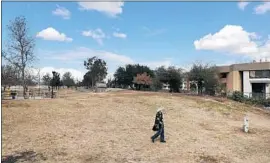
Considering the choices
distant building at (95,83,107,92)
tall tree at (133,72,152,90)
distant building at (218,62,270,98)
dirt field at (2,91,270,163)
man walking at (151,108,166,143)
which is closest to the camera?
dirt field at (2,91,270,163)

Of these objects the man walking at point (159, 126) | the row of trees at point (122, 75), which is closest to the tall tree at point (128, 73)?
the row of trees at point (122, 75)

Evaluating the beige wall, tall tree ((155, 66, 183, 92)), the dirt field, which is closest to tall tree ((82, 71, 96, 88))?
tall tree ((155, 66, 183, 92))

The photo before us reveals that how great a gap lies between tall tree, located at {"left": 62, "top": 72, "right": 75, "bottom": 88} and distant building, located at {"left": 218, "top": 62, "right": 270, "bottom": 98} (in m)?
61.9

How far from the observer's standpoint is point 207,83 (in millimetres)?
55938

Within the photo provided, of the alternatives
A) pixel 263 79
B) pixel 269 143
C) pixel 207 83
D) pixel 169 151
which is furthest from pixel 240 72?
pixel 169 151

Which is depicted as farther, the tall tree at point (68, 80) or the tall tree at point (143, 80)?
the tall tree at point (68, 80)

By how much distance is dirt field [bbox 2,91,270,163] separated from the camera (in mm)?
12805

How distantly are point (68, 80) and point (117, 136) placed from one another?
345 ft

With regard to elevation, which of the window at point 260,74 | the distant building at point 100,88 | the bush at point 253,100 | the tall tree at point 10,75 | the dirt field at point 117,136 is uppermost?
the window at point 260,74

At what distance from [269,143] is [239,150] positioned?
2937 millimetres

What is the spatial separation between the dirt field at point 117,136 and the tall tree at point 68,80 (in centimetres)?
9414

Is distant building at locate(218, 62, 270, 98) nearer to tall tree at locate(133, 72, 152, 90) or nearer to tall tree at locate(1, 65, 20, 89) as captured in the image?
tall tree at locate(133, 72, 152, 90)

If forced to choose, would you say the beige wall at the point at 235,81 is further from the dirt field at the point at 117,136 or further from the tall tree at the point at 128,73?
the dirt field at the point at 117,136

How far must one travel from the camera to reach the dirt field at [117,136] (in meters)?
12.8
